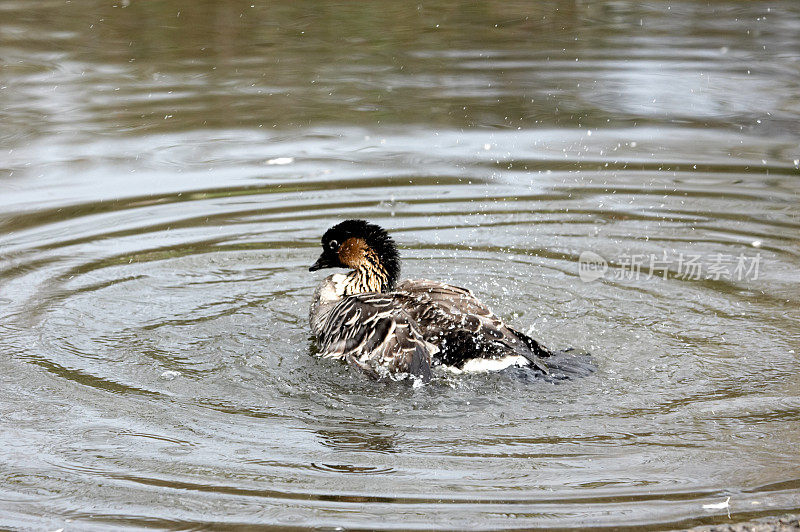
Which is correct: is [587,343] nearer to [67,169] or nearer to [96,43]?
[67,169]

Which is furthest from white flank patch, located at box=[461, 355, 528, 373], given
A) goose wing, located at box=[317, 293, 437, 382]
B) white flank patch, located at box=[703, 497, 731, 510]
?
white flank patch, located at box=[703, 497, 731, 510]

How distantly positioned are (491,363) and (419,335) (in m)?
0.53

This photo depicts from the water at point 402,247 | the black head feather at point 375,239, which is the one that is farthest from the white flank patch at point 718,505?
the black head feather at point 375,239

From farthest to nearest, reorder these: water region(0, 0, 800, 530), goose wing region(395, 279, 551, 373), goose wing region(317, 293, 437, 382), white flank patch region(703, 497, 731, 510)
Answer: goose wing region(395, 279, 551, 373)
goose wing region(317, 293, 437, 382)
water region(0, 0, 800, 530)
white flank patch region(703, 497, 731, 510)

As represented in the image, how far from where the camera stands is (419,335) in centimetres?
765

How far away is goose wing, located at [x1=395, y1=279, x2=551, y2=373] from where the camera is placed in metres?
7.61

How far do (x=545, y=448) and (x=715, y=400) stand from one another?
52.9 inches

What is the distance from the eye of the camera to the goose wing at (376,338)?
7.50 m

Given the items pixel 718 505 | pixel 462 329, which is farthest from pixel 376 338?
pixel 718 505

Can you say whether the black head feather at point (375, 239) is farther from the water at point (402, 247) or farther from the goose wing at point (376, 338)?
the water at point (402, 247)

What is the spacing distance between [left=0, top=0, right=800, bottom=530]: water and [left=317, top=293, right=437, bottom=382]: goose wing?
173 millimetres

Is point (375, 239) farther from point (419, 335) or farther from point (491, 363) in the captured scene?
point (491, 363)

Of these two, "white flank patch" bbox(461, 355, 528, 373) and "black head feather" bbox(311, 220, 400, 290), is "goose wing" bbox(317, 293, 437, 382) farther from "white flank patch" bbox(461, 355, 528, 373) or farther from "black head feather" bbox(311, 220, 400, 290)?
"black head feather" bbox(311, 220, 400, 290)

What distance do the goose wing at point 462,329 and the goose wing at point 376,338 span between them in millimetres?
104
